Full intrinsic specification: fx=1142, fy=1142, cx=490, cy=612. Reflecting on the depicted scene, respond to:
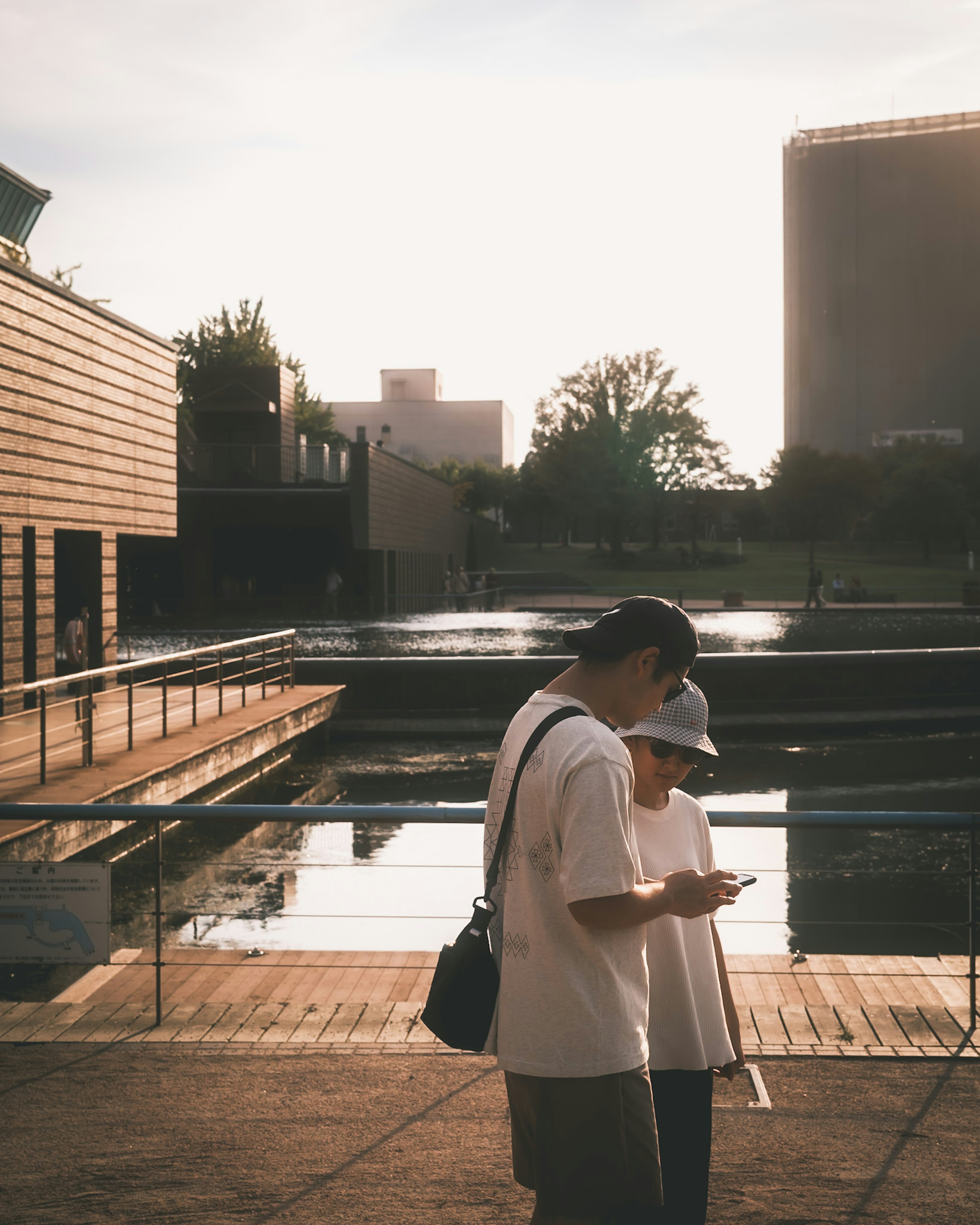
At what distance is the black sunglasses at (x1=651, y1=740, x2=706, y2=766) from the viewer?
8.77ft

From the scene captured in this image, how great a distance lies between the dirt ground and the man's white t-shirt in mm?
1200

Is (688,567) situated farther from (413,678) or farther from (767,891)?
(767,891)

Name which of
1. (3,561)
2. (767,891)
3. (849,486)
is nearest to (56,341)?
(3,561)

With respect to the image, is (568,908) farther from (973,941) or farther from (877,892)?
(877,892)

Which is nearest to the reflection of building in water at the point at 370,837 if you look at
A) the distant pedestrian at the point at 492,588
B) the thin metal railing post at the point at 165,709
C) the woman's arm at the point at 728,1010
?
the thin metal railing post at the point at 165,709

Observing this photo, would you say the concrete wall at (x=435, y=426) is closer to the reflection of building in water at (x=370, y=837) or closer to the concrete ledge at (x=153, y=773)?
the concrete ledge at (x=153, y=773)

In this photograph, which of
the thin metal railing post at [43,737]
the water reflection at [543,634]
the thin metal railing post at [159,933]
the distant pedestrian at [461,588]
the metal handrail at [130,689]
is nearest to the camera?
the thin metal railing post at [159,933]

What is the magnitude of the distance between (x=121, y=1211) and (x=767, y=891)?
7.10 meters

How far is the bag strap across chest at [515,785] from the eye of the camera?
224 cm

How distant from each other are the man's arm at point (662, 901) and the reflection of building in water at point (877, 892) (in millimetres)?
4895

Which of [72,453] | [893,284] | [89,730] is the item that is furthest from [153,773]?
[893,284]

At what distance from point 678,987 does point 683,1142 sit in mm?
350

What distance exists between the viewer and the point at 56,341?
14.7 m

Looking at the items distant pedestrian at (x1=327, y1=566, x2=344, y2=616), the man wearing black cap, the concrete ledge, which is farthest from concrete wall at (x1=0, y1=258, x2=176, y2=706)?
distant pedestrian at (x1=327, y1=566, x2=344, y2=616)
